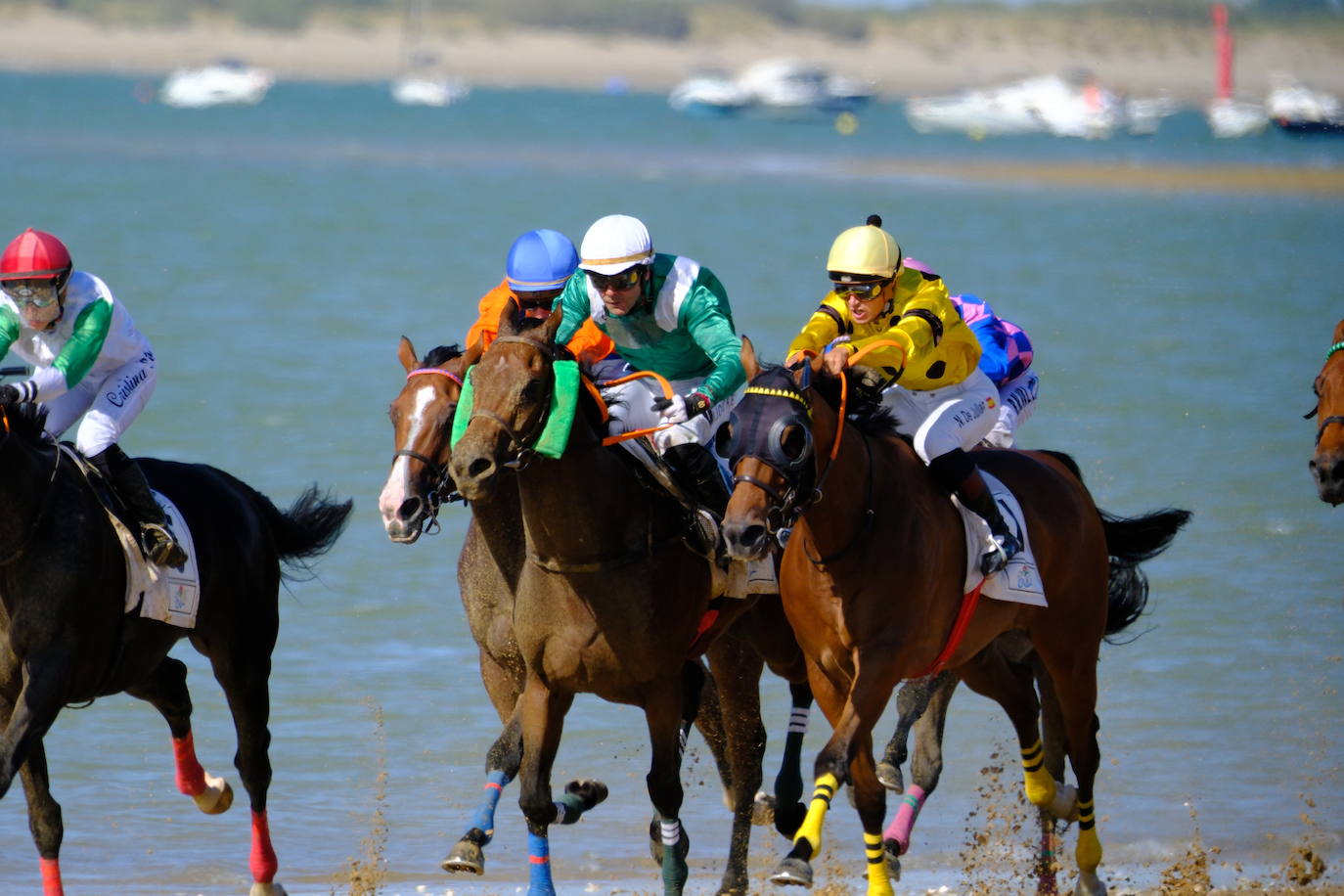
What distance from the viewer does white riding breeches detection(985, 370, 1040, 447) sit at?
10312 millimetres

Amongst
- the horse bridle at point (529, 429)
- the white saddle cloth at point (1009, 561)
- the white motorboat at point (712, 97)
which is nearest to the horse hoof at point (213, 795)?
the horse bridle at point (529, 429)

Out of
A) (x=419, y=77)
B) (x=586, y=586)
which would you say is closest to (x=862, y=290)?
(x=586, y=586)

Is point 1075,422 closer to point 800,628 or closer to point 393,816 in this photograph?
point 393,816

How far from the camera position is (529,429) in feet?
23.6

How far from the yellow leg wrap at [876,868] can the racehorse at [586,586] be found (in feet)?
2.72

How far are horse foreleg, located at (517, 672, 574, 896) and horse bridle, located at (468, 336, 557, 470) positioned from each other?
108 centimetres

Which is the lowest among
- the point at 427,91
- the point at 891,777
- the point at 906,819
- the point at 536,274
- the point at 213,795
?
the point at 427,91

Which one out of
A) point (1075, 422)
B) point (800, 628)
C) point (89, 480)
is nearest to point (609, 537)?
point (800, 628)

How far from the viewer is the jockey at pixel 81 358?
791 cm

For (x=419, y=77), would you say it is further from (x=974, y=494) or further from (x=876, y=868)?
(x=876, y=868)

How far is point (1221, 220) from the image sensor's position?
59750mm

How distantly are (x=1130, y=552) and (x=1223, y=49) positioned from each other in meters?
57.1

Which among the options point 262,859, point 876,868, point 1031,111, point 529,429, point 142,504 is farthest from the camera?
point 1031,111

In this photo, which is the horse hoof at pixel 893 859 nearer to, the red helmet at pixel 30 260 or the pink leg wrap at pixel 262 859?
the pink leg wrap at pixel 262 859
